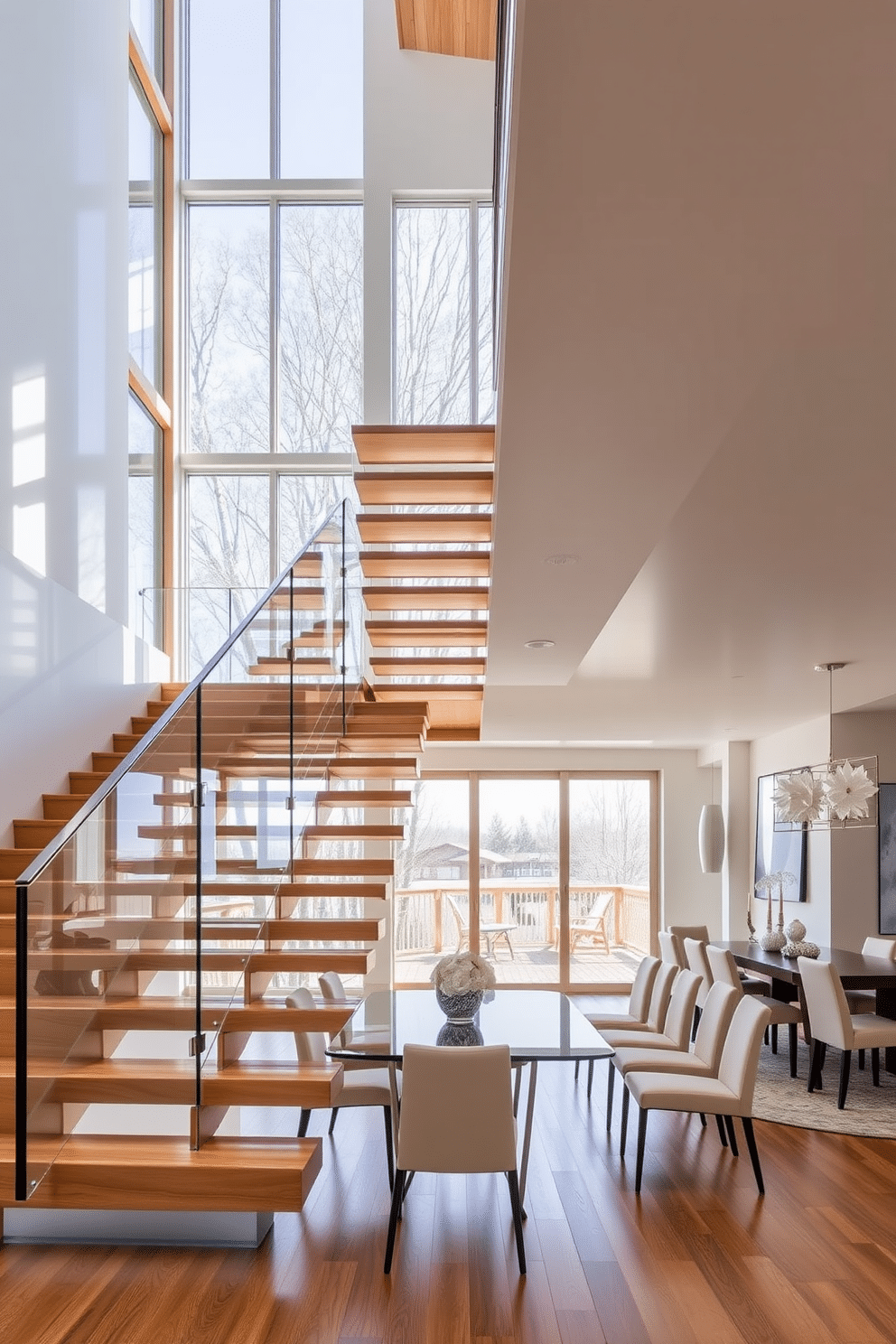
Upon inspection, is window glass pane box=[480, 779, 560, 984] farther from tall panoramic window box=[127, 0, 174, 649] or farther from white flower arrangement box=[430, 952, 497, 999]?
white flower arrangement box=[430, 952, 497, 999]

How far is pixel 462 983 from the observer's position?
217 inches

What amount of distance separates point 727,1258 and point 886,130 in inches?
159

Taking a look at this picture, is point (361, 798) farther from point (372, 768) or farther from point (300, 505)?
point (300, 505)

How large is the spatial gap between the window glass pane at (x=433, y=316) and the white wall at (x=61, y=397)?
3.01 meters

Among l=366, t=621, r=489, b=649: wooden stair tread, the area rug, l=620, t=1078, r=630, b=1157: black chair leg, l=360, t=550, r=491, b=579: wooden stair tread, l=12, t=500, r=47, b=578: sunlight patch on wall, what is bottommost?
the area rug

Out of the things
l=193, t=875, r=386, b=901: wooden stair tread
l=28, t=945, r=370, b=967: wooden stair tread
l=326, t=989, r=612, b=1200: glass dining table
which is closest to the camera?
l=28, t=945, r=370, b=967: wooden stair tread

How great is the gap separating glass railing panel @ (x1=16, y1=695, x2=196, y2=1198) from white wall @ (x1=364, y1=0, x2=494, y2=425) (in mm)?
6852

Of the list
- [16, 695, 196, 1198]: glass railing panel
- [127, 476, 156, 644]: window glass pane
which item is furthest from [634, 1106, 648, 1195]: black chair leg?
[127, 476, 156, 644]: window glass pane

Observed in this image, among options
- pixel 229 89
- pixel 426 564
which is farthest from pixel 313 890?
pixel 229 89

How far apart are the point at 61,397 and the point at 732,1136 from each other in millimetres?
5495

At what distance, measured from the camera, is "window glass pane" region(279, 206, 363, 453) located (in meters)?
10.5

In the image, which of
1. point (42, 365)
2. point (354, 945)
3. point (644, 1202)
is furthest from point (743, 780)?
point (42, 365)

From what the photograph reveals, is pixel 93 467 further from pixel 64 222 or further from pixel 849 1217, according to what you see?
pixel 849 1217

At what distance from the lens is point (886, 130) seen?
1763 mm
